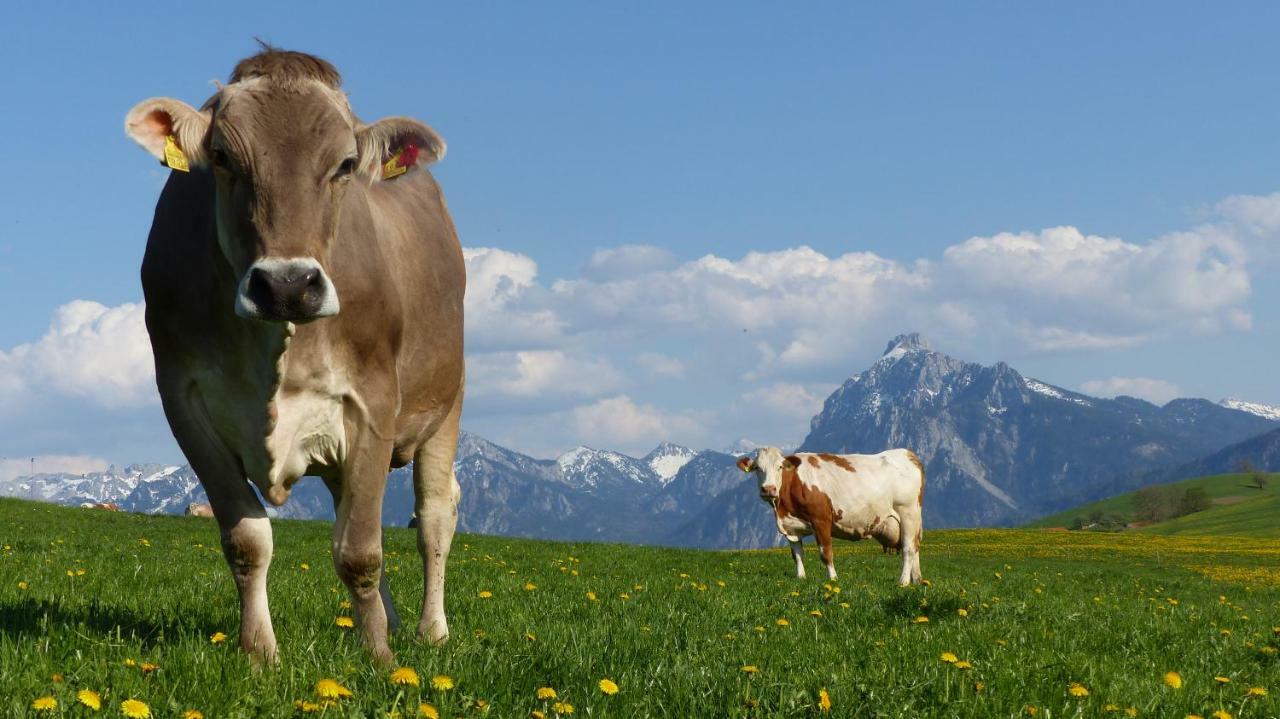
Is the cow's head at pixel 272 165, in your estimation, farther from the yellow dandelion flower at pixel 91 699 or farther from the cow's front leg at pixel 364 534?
the yellow dandelion flower at pixel 91 699

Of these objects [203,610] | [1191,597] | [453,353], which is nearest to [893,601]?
[453,353]

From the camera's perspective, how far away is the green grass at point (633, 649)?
4.98m

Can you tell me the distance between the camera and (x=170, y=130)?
545 cm

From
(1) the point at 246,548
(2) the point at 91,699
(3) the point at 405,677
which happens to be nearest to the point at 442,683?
(3) the point at 405,677

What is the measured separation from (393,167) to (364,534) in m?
2.09

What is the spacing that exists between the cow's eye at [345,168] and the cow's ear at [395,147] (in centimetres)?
16

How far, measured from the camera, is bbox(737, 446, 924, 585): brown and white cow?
22016mm

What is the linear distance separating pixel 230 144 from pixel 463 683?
290cm

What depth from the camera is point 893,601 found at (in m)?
10.6

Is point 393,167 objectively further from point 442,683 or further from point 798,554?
point 798,554

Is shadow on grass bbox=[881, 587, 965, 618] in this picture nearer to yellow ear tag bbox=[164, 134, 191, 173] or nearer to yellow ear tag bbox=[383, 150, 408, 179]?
yellow ear tag bbox=[383, 150, 408, 179]

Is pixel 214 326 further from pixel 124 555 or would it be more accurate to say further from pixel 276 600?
pixel 124 555

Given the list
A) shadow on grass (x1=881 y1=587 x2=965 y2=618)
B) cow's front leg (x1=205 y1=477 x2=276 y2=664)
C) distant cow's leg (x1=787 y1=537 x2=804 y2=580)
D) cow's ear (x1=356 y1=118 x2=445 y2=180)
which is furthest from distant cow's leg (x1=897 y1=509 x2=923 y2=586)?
cow's ear (x1=356 y1=118 x2=445 y2=180)

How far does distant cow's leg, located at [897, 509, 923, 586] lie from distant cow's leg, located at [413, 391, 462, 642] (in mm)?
13040
